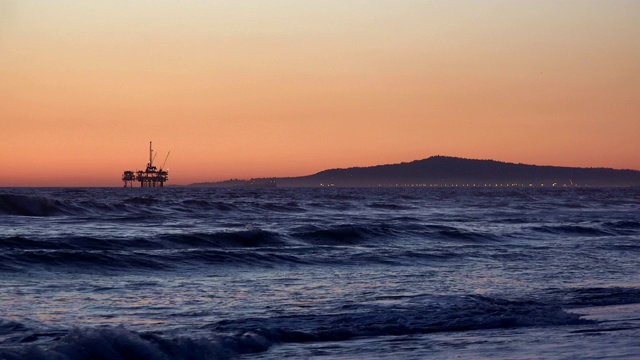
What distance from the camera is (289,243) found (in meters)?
23.0

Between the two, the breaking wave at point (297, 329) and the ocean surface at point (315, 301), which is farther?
the ocean surface at point (315, 301)

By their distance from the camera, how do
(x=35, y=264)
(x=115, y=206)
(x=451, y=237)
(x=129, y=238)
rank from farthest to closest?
(x=115, y=206)
(x=451, y=237)
(x=129, y=238)
(x=35, y=264)

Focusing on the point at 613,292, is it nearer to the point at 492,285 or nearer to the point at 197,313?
the point at 492,285

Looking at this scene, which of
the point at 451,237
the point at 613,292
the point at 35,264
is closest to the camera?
the point at 613,292

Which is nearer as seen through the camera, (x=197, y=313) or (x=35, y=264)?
(x=197, y=313)

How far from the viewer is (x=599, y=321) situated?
Answer: 32.1ft

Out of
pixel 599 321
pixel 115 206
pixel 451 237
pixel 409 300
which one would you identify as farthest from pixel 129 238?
pixel 115 206

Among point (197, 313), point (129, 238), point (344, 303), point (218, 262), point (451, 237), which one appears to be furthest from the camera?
point (451, 237)

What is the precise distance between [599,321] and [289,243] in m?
13.7

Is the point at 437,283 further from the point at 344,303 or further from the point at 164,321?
the point at 164,321

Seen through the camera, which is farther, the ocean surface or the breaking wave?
the ocean surface

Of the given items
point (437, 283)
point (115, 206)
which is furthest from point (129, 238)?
point (115, 206)

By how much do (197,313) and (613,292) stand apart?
5995mm

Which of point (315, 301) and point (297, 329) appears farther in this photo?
point (315, 301)
